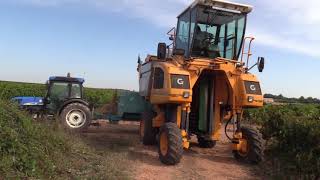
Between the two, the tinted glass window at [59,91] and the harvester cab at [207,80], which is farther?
the tinted glass window at [59,91]

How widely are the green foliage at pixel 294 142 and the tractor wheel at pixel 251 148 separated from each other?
605mm

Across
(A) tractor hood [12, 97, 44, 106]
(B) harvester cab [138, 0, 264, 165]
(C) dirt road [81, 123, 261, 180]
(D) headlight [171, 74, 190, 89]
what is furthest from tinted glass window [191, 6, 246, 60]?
(A) tractor hood [12, 97, 44, 106]

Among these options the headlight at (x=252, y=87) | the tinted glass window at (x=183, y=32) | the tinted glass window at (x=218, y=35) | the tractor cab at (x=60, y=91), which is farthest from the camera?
the tractor cab at (x=60, y=91)

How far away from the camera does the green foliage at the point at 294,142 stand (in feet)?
31.0

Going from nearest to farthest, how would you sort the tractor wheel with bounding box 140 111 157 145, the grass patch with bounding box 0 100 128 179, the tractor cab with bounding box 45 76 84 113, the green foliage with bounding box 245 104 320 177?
the grass patch with bounding box 0 100 128 179, the green foliage with bounding box 245 104 320 177, the tractor wheel with bounding box 140 111 157 145, the tractor cab with bounding box 45 76 84 113

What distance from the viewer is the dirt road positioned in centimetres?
927

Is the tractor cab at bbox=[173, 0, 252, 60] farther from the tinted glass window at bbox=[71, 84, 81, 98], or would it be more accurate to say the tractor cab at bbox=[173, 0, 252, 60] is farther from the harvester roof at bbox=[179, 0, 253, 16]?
the tinted glass window at bbox=[71, 84, 81, 98]

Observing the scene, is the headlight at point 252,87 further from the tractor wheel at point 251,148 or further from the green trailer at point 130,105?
the green trailer at point 130,105

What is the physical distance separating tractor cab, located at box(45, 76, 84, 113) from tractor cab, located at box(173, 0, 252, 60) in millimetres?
5361

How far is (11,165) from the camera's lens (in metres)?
7.19

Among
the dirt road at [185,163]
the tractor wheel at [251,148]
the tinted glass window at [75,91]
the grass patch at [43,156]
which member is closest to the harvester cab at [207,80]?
the tractor wheel at [251,148]

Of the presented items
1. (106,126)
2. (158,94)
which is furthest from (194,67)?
(106,126)

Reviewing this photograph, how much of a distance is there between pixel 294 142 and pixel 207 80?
256 cm

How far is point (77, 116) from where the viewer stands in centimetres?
1502
